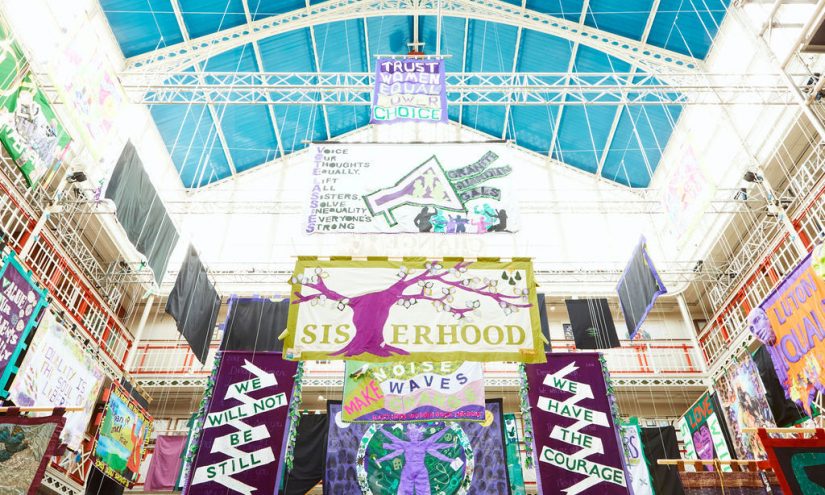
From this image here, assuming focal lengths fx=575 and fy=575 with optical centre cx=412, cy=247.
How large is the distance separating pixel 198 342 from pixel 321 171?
4919 mm

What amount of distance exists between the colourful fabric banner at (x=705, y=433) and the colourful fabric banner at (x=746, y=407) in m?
0.30

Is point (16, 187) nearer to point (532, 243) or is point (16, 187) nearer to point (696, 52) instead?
point (532, 243)

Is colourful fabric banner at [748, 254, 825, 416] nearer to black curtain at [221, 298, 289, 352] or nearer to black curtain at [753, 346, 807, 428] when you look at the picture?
black curtain at [753, 346, 807, 428]

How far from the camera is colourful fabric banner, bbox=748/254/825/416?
743 centimetres

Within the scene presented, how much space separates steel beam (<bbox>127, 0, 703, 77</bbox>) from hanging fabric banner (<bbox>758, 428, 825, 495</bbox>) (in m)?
10.4

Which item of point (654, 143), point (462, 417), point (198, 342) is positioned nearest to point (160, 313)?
point (198, 342)

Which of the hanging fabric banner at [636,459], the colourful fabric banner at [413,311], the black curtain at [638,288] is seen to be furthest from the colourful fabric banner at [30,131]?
the hanging fabric banner at [636,459]

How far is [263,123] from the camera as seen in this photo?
17.2 m

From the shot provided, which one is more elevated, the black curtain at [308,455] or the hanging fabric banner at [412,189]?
the hanging fabric banner at [412,189]

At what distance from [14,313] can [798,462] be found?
398 inches

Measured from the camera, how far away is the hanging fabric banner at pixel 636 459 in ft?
34.3

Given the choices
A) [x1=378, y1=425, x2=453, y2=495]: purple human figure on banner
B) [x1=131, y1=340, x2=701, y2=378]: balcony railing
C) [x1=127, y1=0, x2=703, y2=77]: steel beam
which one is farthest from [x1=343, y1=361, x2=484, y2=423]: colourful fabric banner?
[x1=127, y1=0, x2=703, y2=77]: steel beam

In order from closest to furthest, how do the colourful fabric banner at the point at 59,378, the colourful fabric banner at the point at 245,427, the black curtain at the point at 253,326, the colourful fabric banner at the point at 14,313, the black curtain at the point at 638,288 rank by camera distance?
the colourful fabric banner at the point at 245,427 → the colourful fabric banner at the point at 14,313 → the colourful fabric banner at the point at 59,378 → the black curtain at the point at 638,288 → the black curtain at the point at 253,326

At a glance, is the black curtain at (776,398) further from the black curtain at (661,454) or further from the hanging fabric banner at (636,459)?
the hanging fabric banner at (636,459)
